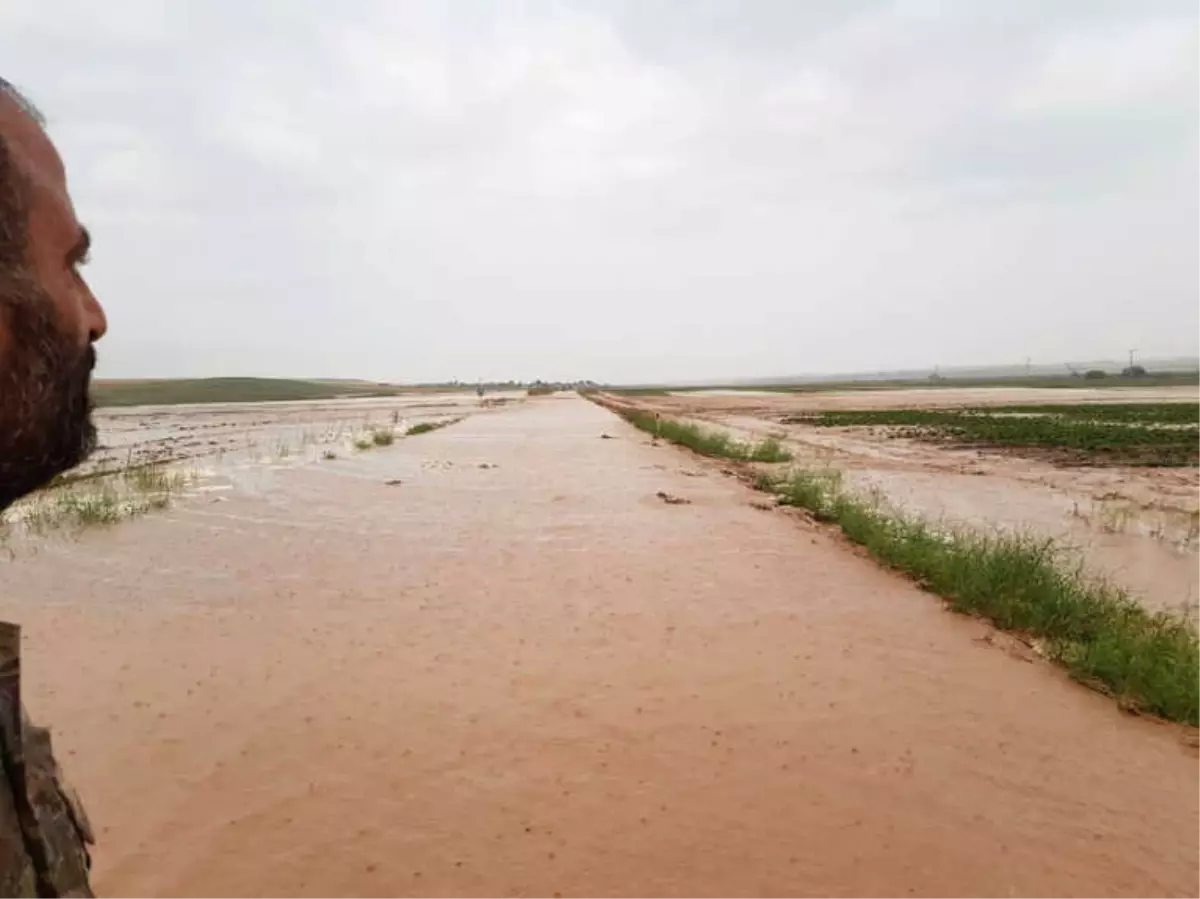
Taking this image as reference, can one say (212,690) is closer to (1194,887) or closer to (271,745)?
(271,745)

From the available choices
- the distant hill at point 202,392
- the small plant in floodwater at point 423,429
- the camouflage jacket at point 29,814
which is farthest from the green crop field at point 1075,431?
the distant hill at point 202,392

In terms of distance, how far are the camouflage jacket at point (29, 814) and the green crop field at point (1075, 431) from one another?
23048 mm

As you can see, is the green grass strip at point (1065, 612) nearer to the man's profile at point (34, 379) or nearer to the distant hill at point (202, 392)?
the man's profile at point (34, 379)

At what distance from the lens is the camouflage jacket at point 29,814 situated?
1227mm

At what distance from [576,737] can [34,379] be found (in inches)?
159

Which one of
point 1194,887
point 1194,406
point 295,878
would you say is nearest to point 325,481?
point 295,878

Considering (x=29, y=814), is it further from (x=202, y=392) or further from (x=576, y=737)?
(x=202, y=392)

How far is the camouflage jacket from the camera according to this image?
123 cm

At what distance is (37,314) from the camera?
1203mm

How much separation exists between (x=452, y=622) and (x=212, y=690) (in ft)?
6.84

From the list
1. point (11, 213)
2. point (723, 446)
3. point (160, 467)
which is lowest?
point (723, 446)

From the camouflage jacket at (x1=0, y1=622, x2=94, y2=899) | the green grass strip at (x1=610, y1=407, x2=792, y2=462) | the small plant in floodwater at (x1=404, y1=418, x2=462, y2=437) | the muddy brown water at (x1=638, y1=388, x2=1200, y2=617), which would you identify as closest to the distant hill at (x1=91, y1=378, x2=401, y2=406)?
the small plant in floodwater at (x1=404, y1=418, x2=462, y2=437)

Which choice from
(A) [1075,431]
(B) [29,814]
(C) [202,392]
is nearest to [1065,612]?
(B) [29,814]

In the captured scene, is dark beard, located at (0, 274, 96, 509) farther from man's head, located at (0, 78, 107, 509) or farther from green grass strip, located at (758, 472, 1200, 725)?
green grass strip, located at (758, 472, 1200, 725)
